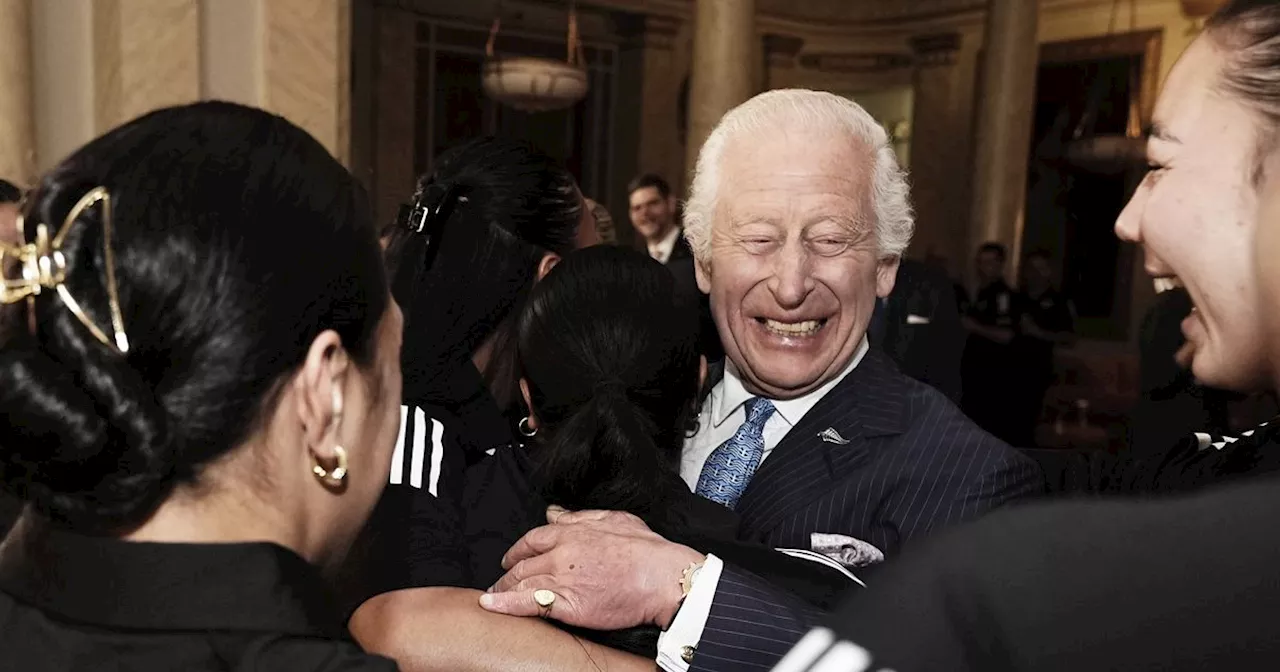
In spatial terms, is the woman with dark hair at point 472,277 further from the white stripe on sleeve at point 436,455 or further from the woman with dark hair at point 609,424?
the woman with dark hair at point 609,424

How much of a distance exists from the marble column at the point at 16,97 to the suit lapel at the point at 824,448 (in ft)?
10.6

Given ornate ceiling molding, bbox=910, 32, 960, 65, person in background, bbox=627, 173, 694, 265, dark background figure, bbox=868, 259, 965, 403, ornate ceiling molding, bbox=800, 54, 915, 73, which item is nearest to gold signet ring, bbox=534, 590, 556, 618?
dark background figure, bbox=868, 259, 965, 403

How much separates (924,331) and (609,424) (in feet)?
12.8

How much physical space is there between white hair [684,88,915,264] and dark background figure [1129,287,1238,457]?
1479 millimetres

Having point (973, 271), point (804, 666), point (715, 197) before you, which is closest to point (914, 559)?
point (804, 666)

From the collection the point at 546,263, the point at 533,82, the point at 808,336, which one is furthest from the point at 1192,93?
the point at 533,82

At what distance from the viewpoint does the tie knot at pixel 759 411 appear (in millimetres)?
1817

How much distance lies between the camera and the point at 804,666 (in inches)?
18.3

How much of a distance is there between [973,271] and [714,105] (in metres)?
3.48

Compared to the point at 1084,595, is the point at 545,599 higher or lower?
lower

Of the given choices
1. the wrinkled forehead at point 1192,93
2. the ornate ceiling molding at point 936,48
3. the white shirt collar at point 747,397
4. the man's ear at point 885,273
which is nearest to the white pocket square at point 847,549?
the white shirt collar at point 747,397

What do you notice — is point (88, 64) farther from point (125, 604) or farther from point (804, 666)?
point (804, 666)

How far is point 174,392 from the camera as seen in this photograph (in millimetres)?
842

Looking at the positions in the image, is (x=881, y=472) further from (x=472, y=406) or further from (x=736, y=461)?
(x=472, y=406)
